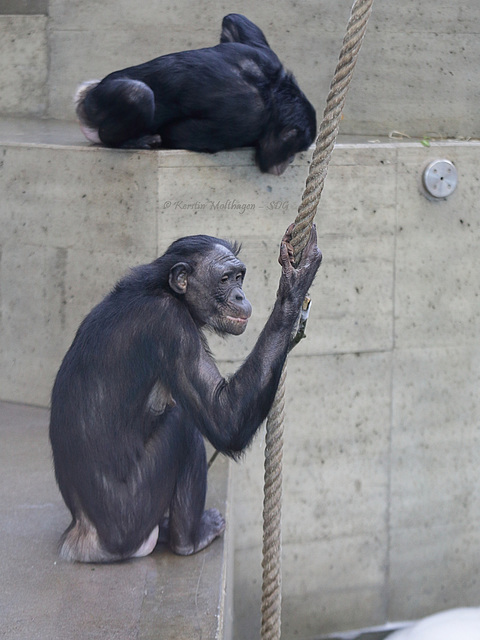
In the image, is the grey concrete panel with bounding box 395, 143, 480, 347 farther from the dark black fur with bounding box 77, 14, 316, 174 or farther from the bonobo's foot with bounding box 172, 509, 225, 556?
the bonobo's foot with bounding box 172, 509, 225, 556

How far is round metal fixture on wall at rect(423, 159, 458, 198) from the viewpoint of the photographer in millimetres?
4008

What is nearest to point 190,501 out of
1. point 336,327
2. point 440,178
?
point 336,327

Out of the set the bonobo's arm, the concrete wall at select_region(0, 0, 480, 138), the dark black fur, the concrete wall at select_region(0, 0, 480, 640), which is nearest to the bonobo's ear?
the bonobo's arm

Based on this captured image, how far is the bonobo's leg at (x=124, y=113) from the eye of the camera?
3.79 m

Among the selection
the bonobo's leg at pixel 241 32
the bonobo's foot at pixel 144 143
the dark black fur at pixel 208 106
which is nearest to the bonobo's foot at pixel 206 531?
the dark black fur at pixel 208 106

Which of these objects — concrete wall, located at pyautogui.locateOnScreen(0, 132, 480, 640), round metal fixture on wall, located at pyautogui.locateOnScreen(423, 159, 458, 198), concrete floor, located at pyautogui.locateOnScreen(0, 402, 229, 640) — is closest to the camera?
concrete floor, located at pyautogui.locateOnScreen(0, 402, 229, 640)

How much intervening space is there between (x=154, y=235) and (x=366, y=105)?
2.27m

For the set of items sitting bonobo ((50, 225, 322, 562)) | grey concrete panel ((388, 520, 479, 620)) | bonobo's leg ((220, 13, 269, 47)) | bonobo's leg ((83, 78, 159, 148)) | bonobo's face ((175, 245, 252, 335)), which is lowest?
grey concrete panel ((388, 520, 479, 620))

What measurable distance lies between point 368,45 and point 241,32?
1209 millimetres

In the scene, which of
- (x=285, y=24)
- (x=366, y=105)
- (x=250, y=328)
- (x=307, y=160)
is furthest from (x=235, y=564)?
(x=285, y=24)

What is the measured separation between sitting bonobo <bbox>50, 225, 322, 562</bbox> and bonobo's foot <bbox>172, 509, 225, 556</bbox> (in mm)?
86

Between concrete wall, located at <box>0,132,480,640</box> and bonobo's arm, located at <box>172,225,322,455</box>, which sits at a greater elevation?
bonobo's arm, located at <box>172,225,322,455</box>

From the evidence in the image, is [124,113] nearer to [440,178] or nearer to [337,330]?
[337,330]

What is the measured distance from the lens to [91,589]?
2.43 m
